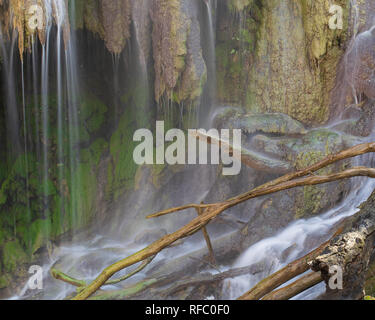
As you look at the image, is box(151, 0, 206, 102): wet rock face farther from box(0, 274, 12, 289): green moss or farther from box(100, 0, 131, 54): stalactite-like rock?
box(0, 274, 12, 289): green moss

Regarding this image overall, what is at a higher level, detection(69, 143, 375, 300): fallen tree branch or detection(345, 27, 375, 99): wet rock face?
detection(345, 27, 375, 99): wet rock face

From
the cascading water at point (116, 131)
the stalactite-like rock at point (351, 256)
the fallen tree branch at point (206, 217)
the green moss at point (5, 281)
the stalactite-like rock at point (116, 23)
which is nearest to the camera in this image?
the stalactite-like rock at point (351, 256)

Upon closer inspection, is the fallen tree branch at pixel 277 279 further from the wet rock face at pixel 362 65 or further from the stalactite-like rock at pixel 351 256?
the wet rock face at pixel 362 65

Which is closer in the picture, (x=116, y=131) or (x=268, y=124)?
(x=268, y=124)

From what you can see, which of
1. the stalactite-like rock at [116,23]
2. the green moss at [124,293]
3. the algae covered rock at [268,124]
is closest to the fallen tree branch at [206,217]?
the green moss at [124,293]

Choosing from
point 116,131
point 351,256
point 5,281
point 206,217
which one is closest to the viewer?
point 351,256

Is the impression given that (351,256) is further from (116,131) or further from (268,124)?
(116,131)

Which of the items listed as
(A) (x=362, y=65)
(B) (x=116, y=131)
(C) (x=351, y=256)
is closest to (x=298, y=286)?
(C) (x=351, y=256)

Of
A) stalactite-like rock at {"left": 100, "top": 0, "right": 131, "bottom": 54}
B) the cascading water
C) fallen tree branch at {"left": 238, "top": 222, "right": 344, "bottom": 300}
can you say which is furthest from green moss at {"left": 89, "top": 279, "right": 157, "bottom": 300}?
stalactite-like rock at {"left": 100, "top": 0, "right": 131, "bottom": 54}

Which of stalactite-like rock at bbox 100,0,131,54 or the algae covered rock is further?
stalactite-like rock at bbox 100,0,131,54

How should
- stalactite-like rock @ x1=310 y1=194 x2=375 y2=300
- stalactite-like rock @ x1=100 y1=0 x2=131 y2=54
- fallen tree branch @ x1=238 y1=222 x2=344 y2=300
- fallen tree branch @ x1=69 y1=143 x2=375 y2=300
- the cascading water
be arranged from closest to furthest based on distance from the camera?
stalactite-like rock @ x1=310 y1=194 x2=375 y2=300 → fallen tree branch @ x1=238 y1=222 x2=344 y2=300 → fallen tree branch @ x1=69 y1=143 x2=375 y2=300 → the cascading water → stalactite-like rock @ x1=100 y1=0 x2=131 y2=54

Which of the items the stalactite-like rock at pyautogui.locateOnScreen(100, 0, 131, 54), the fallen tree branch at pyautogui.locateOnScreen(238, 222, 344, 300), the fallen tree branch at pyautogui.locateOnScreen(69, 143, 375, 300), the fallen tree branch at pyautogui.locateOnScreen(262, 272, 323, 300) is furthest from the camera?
the stalactite-like rock at pyautogui.locateOnScreen(100, 0, 131, 54)

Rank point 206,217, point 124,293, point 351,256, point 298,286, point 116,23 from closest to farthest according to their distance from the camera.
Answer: point 351,256 → point 298,286 → point 206,217 → point 124,293 → point 116,23
